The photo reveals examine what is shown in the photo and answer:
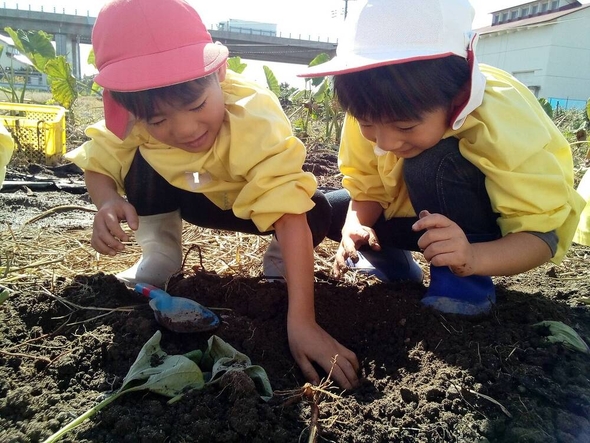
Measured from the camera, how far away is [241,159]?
1240 millimetres

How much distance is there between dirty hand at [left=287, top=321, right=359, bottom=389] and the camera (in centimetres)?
100

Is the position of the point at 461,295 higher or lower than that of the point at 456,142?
lower

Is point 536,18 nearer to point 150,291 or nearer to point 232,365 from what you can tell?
point 150,291

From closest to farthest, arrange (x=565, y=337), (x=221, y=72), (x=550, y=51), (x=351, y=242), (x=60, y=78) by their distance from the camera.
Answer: (x=565, y=337)
(x=221, y=72)
(x=351, y=242)
(x=60, y=78)
(x=550, y=51)

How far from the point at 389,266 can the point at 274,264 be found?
1.18 feet

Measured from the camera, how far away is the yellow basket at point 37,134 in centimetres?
332

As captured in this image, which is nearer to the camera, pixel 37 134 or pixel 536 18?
pixel 37 134

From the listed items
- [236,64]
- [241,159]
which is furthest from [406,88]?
[236,64]

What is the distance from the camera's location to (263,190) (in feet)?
3.98

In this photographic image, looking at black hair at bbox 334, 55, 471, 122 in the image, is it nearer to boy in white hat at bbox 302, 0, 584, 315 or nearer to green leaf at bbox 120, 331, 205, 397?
boy in white hat at bbox 302, 0, 584, 315

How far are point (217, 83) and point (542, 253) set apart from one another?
854 mm

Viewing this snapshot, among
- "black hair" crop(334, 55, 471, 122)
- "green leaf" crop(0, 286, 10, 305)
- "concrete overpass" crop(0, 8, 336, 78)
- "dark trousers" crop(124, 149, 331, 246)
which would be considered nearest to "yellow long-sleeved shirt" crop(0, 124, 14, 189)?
"dark trousers" crop(124, 149, 331, 246)

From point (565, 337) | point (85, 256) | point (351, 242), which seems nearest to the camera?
point (565, 337)

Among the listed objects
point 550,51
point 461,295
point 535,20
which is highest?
point 535,20
